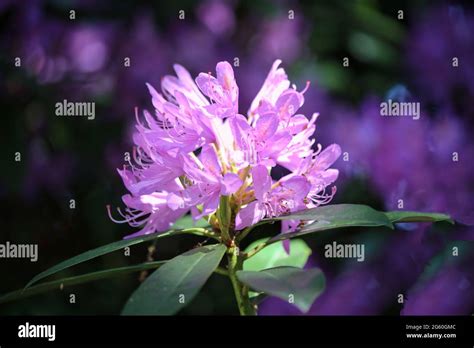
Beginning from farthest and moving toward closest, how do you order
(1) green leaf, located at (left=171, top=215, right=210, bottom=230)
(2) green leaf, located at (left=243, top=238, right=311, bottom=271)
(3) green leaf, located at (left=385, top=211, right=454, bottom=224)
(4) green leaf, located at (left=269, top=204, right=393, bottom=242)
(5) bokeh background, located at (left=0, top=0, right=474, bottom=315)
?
1. (5) bokeh background, located at (left=0, top=0, right=474, bottom=315)
2. (2) green leaf, located at (left=243, top=238, right=311, bottom=271)
3. (1) green leaf, located at (left=171, top=215, right=210, bottom=230)
4. (3) green leaf, located at (left=385, top=211, right=454, bottom=224)
5. (4) green leaf, located at (left=269, top=204, right=393, bottom=242)

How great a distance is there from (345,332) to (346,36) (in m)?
1.47

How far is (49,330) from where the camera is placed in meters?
1.58

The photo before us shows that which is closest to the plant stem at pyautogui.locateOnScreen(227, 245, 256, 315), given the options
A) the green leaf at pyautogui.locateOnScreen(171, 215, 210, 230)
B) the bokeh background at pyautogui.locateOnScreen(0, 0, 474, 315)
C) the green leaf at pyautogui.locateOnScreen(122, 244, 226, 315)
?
the green leaf at pyautogui.locateOnScreen(122, 244, 226, 315)

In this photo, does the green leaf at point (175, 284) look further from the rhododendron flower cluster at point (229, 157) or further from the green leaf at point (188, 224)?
the green leaf at point (188, 224)

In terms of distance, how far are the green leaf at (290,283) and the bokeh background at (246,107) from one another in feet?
2.09

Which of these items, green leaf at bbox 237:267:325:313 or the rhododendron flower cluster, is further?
the rhododendron flower cluster

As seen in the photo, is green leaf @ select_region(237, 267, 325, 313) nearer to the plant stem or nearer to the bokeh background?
the plant stem

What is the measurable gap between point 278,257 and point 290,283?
1.73ft

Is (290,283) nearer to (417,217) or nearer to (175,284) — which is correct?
(175,284)

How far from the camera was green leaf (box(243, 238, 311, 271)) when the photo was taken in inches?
62.5

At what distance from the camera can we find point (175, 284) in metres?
1.14

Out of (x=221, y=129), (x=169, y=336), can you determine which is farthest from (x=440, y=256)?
(x=221, y=129)

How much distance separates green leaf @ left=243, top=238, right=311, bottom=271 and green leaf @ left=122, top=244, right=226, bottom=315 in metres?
0.35

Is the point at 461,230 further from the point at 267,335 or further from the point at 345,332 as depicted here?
the point at 267,335
